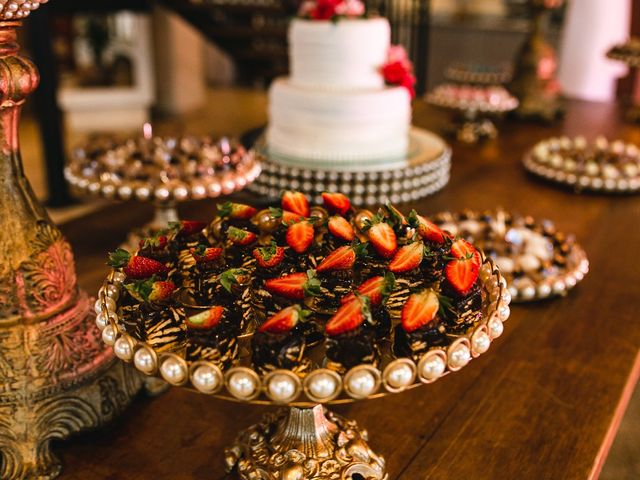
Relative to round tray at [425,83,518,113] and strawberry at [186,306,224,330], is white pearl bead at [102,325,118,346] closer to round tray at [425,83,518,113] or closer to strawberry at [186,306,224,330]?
strawberry at [186,306,224,330]

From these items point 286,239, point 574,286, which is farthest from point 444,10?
point 286,239

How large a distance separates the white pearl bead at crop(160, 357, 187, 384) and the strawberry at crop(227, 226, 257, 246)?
244mm

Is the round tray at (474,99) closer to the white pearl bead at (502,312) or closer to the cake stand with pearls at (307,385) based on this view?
the cake stand with pearls at (307,385)

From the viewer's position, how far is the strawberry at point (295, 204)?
37.9 inches

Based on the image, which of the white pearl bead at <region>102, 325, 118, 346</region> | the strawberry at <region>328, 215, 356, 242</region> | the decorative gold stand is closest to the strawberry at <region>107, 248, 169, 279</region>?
the white pearl bead at <region>102, 325, 118, 346</region>

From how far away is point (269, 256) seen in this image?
809 millimetres

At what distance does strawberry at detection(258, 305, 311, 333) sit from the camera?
704mm

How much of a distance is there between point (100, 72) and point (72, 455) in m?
5.61

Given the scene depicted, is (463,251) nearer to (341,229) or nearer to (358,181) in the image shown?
(341,229)

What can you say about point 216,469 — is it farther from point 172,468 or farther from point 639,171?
point 639,171

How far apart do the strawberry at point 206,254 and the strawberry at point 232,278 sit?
0.05 meters

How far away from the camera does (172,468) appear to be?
0.89 meters

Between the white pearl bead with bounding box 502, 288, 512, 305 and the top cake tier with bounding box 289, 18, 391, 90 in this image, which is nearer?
the white pearl bead with bounding box 502, 288, 512, 305

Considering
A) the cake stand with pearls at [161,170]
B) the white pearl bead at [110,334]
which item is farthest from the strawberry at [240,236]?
the cake stand with pearls at [161,170]
